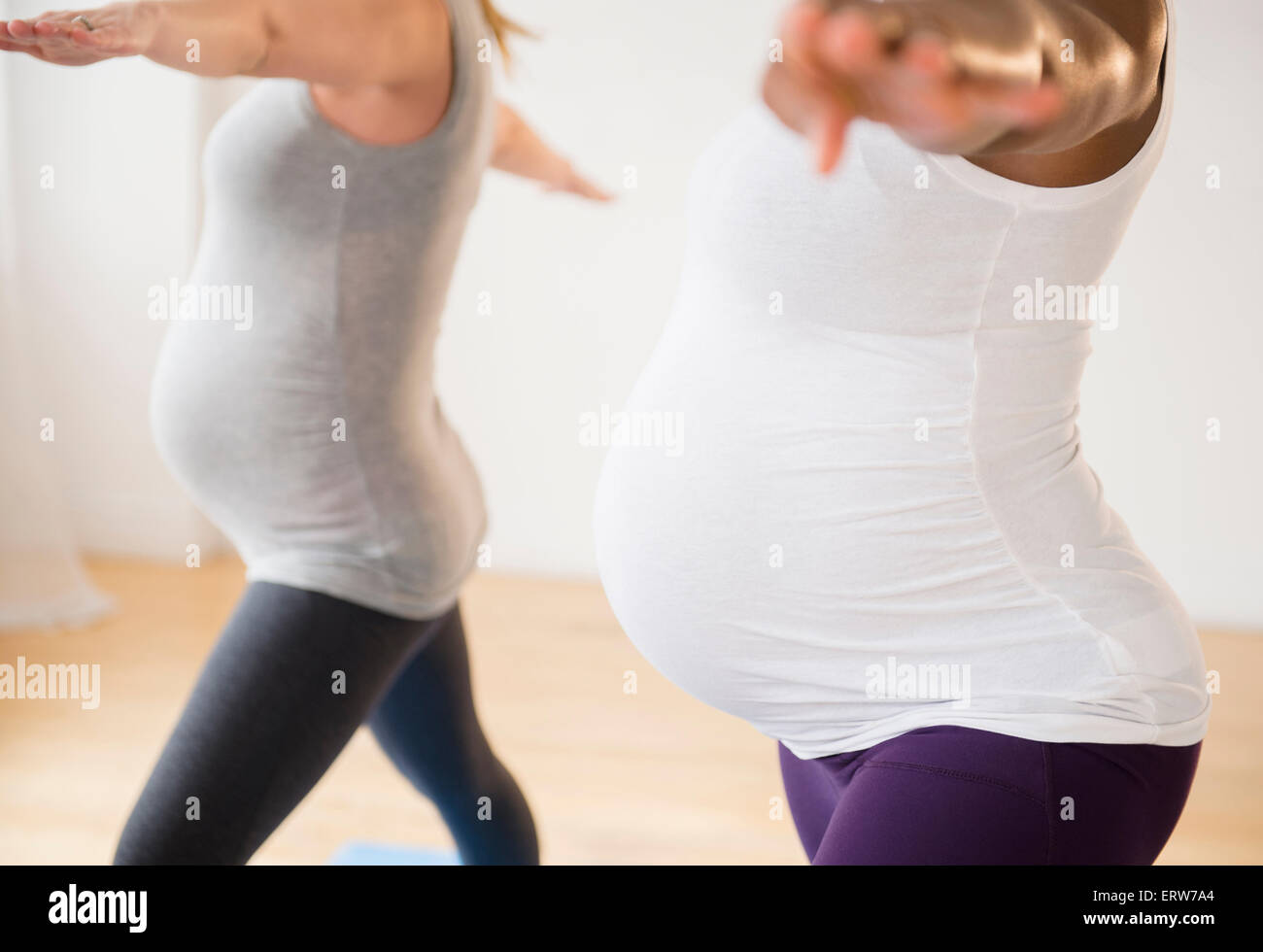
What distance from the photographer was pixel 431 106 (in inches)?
30.3

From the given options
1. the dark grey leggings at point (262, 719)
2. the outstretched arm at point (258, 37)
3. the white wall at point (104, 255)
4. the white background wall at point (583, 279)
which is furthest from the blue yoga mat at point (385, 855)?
the white wall at point (104, 255)

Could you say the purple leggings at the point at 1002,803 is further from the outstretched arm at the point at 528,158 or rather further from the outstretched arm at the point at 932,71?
the outstretched arm at the point at 528,158

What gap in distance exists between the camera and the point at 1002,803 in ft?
1.83

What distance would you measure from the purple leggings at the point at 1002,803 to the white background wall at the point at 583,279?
2.16 metres

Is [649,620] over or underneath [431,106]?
underneath

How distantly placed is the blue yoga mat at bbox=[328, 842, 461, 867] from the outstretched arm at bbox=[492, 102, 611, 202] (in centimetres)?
92

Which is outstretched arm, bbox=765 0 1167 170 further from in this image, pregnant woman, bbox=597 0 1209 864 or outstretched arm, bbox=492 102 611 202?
outstretched arm, bbox=492 102 611 202

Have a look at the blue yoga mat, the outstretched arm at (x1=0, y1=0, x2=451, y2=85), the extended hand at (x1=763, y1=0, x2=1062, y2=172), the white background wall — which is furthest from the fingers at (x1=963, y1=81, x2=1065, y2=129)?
the white background wall

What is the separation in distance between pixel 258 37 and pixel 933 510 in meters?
Result: 0.47

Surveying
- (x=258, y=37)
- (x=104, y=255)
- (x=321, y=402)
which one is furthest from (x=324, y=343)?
(x=104, y=255)

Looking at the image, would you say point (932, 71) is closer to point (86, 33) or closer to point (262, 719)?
point (86, 33)

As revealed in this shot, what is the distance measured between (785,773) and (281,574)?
0.40 meters
